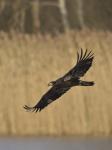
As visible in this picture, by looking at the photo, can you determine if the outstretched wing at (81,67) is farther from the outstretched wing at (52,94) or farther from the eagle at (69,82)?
the outstretched wing at (52,94)

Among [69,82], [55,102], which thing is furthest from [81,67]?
[55,102]

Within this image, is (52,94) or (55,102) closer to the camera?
(52,94)

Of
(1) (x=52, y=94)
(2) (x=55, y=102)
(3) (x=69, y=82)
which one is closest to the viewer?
(3) (x=69, y=82)

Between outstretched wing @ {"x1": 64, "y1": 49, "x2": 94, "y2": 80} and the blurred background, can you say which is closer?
outstretched wing @ {"x1": 64, "y1": 49, "x2": 94, "y2": 80}

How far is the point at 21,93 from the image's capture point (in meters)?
12.4

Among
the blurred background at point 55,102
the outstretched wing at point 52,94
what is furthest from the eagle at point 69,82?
the blurred background at point 55,102

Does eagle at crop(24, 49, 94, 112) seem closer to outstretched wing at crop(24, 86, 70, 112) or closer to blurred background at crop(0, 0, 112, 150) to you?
outstretched wing at crop(24, 86, 70, 112)

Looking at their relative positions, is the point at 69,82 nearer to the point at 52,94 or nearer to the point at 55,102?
the point at 52,94

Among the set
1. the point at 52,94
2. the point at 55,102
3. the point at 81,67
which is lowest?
the point at 52,94

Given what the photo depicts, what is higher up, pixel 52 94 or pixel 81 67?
pixel 81 67

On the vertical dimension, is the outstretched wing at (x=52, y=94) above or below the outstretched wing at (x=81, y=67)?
below

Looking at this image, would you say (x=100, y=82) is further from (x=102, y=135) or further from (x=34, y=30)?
(x=34, y=30)

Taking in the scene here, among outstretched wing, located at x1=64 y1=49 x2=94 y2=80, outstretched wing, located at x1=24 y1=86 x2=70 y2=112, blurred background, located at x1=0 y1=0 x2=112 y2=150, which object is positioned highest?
blurred background, located at x1=0 y1=0 x2=112 y2=150

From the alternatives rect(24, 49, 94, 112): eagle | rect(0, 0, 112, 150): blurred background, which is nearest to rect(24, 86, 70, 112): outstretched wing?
rect(24, 49, 94, 112): eagle
